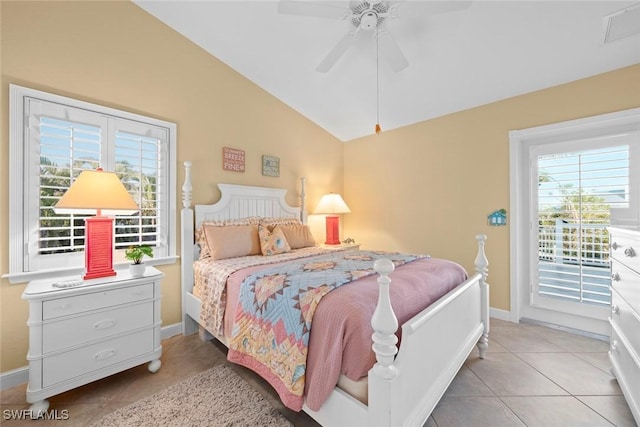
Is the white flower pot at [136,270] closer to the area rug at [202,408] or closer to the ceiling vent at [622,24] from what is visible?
the area rug at [202,408]

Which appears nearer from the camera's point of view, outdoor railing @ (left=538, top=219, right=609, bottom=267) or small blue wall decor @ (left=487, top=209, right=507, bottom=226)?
outdoor railing @ (left=538, top=219, right=609, bottom=267)

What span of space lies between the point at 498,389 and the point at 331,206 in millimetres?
2609

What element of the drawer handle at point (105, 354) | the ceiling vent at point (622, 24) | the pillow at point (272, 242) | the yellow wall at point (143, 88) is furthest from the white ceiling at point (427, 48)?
the drawer handle at point (105, 354)

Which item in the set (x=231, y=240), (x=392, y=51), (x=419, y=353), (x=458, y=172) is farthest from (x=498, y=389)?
(x=392, y=51)

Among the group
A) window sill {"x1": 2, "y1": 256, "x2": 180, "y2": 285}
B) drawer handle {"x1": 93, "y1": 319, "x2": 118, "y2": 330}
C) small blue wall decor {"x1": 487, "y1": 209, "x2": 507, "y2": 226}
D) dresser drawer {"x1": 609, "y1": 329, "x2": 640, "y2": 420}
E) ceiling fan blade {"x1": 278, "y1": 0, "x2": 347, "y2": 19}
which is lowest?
dresser drawer {"x1": 609, "y1": 329, "x2": 640, "y2": 420}

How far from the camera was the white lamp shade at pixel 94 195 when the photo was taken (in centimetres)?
173

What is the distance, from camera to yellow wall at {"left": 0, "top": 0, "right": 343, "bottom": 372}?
6.16 ft

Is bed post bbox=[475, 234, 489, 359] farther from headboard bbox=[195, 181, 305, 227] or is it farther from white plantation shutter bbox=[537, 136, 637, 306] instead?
headboard bbox=[195, 181, 305, 227]

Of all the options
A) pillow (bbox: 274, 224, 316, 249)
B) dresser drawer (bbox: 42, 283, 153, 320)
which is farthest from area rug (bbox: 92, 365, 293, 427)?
pillow (bbox: 274, 224, 316, 249)

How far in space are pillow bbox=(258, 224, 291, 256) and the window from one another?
0.86 metres

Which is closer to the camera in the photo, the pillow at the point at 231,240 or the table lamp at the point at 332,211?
the pillow at the point at 231,240

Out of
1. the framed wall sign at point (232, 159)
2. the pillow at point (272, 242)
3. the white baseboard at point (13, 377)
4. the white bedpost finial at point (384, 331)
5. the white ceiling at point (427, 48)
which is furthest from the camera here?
the framed wall sign at point (232, 159)

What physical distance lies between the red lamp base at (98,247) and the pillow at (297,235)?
4.94 ft

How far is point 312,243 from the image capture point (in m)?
3.34
